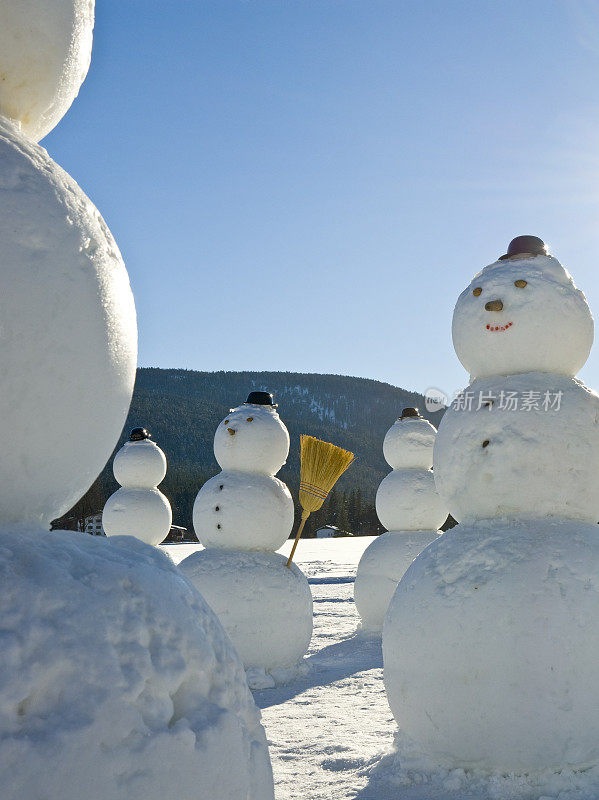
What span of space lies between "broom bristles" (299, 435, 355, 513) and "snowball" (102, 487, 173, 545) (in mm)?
3994

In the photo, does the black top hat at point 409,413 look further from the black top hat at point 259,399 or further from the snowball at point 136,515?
the snowball at point 136,515

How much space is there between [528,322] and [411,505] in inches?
175

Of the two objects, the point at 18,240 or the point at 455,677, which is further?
the point at 455,677

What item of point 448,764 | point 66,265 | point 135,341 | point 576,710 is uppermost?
point 66,265

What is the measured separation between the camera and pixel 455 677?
11.1ft

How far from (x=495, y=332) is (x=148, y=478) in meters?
7.01

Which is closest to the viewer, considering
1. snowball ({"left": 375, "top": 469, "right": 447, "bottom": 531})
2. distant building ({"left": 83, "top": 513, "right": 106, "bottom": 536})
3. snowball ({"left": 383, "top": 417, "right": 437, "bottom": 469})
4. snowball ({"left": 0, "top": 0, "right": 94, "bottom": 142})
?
snowball ({"left": 0, "top": 0, "right": 94, "bottom": 142})

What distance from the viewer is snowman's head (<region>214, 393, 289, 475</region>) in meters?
6.43

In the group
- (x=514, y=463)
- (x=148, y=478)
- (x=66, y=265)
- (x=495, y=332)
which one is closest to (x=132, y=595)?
(x=66, y=265)

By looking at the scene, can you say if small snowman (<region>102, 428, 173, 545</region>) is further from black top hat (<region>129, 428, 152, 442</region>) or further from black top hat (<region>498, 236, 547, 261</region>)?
black top hat (<region>498, 236, 547, 261</region>)

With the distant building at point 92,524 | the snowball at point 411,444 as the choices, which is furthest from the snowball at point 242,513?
the distant building at point 92,524

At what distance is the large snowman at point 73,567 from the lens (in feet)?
3.95

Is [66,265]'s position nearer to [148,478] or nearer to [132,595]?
[132,595]

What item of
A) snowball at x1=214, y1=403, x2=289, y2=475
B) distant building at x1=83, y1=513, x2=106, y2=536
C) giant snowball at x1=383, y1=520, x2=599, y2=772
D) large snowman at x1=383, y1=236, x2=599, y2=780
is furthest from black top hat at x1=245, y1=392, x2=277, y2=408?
distant building at x1=83, y1=513, x2=106, y2=536
